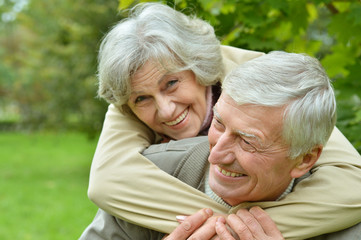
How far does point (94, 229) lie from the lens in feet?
7.35

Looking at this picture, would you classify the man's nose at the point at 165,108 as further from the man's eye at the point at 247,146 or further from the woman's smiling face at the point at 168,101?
the man's eye at the point at 247,146

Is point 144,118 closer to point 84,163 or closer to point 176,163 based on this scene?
point 176,163

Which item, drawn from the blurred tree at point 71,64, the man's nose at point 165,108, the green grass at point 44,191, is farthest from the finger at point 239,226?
the blurred tree at point 71,64

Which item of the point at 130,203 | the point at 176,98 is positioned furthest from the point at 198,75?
the point at 130,203

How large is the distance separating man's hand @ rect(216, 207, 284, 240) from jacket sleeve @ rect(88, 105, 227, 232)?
0.14 meters

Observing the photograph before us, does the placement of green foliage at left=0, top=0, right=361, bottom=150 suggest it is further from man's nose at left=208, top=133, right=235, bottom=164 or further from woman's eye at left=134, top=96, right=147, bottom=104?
man's nose at left=208, top=133, right=235, bottom=164

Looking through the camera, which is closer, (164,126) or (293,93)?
(293,93)

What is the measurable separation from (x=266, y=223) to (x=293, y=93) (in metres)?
0.50

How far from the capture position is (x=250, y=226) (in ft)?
6.41

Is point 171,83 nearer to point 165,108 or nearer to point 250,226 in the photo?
A: point 165,108

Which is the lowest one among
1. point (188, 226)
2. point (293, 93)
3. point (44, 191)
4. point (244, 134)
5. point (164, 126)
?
point (44, 191)

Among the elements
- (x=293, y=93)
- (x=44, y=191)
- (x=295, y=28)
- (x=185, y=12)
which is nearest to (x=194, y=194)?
(x=293, y=93)

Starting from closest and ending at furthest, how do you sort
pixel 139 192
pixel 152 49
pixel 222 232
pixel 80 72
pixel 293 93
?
1. pixel 293 93
2. pixel 222 232
3. pixel 139 192
4. pixel 152 49
5. pixel 80 72

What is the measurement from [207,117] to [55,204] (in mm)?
8248
